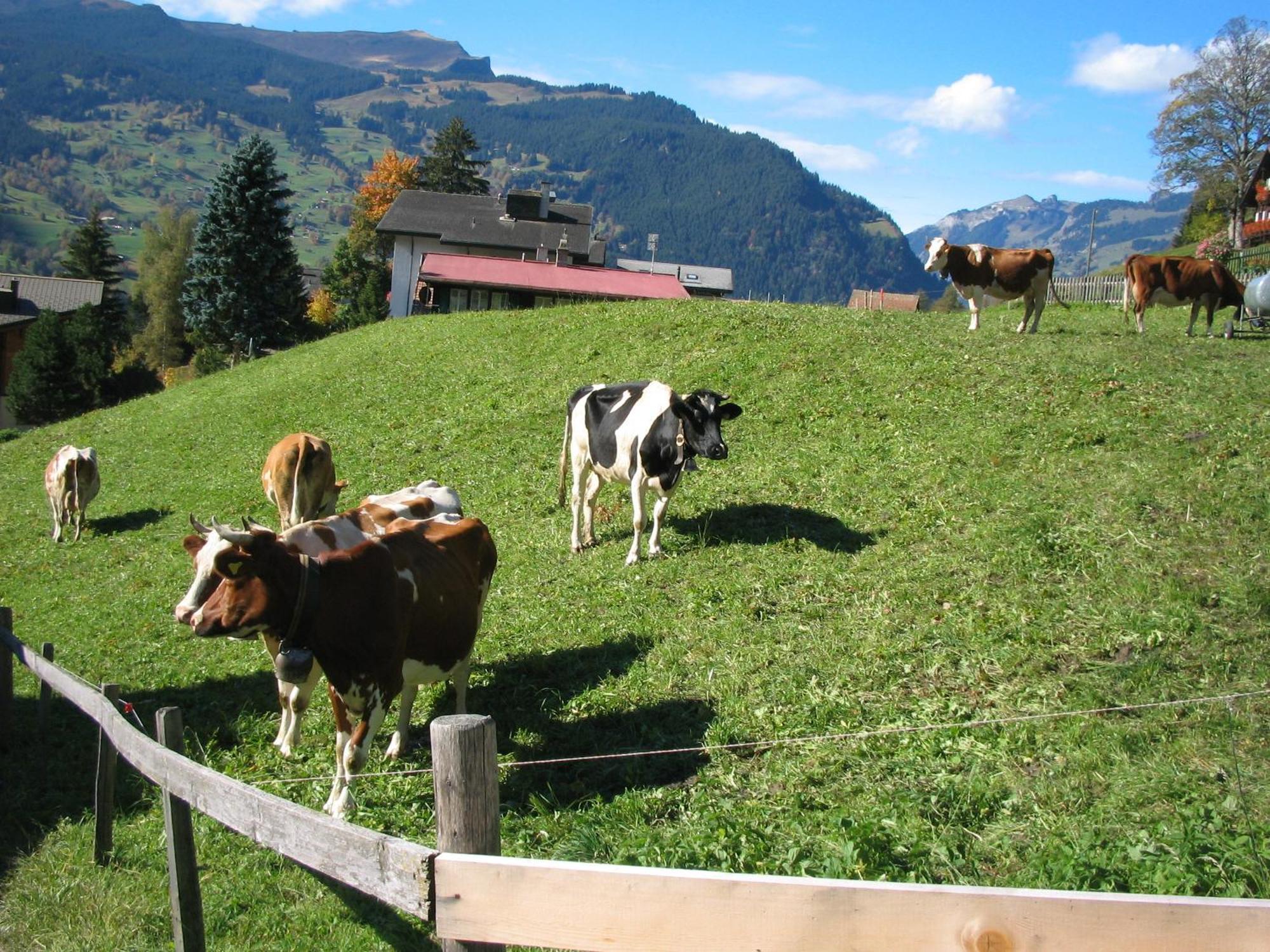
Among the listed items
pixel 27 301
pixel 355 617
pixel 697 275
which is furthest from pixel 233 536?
pixel 697 275

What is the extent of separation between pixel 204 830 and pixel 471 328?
24596mm

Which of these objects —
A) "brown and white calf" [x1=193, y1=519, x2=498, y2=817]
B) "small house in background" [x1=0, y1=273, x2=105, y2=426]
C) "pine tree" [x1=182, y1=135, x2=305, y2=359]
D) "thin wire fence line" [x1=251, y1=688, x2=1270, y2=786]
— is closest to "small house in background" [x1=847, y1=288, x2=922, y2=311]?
"pine tree" [x1=182, y1=135, x2=305, y2=359]

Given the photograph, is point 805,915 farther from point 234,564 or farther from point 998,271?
point 998,271

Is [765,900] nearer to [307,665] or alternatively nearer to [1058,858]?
[1058,858]

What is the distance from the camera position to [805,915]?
303 cm

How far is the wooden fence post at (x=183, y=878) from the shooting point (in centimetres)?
528

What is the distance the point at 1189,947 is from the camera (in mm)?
2857

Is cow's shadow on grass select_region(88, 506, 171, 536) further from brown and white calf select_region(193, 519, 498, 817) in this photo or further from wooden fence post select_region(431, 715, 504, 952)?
wooden fence post select_region(431, 715, 504, 952)

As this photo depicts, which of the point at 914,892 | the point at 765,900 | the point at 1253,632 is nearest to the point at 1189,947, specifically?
the point at 914,892

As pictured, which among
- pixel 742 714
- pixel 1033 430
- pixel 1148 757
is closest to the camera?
pixel 1148 757

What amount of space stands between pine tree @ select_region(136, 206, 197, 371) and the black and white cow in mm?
74365

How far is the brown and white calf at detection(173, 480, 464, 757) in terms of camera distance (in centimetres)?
669

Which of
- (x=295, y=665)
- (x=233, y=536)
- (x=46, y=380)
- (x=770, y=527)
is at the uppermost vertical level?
(x=233, y=536)

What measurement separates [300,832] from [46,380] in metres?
62.9
